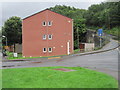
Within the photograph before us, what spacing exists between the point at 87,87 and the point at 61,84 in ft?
3.89

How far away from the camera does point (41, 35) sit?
36.1 metres

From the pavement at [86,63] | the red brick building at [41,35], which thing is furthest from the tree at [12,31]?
the pavement at [86,63]

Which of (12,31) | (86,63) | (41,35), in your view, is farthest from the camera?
(12,31)

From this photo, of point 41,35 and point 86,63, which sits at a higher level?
point 41,35

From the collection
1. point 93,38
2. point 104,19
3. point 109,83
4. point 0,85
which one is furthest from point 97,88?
point 104,19

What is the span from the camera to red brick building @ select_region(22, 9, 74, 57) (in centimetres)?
3600

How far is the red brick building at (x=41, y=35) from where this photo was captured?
36000mm

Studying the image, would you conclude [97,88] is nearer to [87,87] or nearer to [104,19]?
[87,87]

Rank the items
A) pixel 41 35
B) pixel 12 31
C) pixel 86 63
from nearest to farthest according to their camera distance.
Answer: pixel 86 63 → pixel 41 35 → pixel 12 31

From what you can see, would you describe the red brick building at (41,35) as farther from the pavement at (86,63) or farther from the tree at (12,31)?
the tree at (12,31)

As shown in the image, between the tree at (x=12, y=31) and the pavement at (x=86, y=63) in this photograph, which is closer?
the pavement at (x=86, y=63)

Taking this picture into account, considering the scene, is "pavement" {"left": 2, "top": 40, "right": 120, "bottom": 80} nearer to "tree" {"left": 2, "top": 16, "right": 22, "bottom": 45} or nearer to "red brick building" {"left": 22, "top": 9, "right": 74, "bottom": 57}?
"red brick building" {"left": 22, "top": 9, "right": 74, "bottom": 57}

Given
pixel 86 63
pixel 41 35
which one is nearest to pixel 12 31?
pixel 41 35

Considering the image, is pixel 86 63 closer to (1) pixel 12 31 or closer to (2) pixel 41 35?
(2) pixel 41 35
